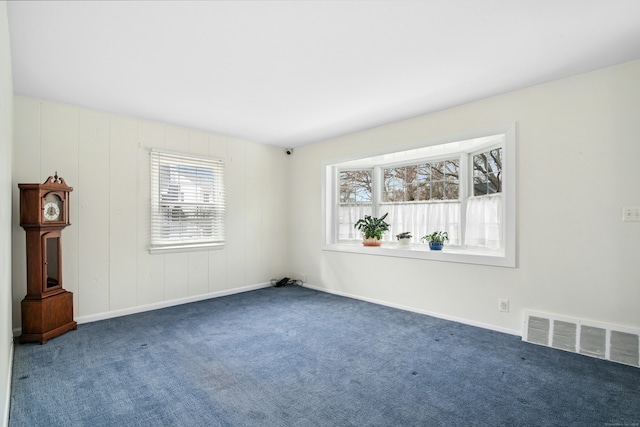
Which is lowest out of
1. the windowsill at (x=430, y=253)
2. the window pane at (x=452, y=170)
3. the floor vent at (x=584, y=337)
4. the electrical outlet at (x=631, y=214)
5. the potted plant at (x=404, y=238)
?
the floor vent at (x=584, y=337)

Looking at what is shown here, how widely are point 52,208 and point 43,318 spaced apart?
1.03m

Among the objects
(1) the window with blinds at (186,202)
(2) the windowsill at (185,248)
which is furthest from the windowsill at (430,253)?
(1) the window with blinds at (186,202)

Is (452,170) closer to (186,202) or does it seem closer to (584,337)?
(584,337)

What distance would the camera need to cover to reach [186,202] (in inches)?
170

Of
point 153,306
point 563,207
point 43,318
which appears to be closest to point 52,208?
point 43,318

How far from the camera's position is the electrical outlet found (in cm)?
253

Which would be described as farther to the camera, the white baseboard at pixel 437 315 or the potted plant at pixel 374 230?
the potted plant at pixel 374 230

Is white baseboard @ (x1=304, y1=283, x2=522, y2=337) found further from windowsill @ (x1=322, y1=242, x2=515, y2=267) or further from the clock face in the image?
the clock face

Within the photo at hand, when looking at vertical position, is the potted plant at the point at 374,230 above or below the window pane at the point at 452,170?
below

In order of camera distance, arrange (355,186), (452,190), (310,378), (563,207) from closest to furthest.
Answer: (310,378)
(563,207)
(452,190)
(355,186)

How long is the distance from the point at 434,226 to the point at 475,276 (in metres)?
0.98

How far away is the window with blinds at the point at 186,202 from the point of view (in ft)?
13.4

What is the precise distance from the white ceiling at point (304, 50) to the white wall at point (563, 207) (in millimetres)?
236

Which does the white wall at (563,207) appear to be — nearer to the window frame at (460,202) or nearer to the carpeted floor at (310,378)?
the window frame at (460,202)
